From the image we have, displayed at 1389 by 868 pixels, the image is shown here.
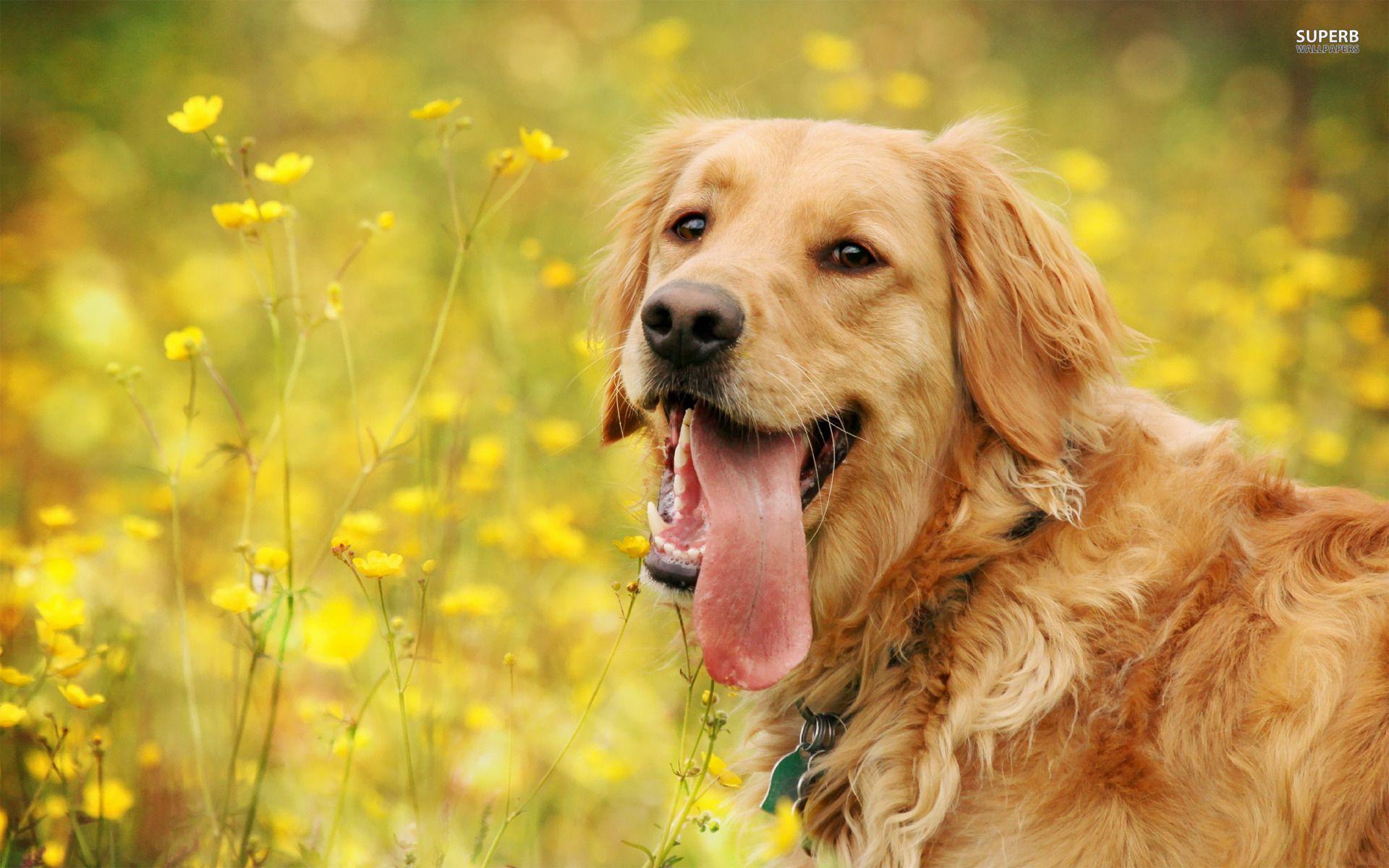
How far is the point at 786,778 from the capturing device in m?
2.90

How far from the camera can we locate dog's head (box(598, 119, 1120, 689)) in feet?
9.02

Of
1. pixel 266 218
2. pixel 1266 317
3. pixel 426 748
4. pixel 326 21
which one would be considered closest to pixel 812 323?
pixel 266 218

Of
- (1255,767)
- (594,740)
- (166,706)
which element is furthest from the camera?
(594,740)

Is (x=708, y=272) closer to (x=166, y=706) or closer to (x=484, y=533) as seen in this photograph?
(x=484, y=533)

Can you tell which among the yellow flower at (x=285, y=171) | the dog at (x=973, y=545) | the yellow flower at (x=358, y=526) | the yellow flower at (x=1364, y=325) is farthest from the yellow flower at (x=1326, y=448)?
the yellow flower at (x=285, y=171)

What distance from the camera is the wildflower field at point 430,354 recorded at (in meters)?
2.91

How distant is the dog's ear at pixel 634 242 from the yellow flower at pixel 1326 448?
2694mm

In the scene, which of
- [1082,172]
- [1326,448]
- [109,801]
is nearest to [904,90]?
[1082,172]

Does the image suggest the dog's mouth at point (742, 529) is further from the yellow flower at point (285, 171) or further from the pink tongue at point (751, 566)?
the yellow flower at point (285, 171)

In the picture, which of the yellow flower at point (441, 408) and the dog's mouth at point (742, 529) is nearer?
the dog's mouth at point (742, 529)

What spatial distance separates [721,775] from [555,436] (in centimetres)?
188

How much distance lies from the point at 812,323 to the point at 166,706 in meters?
2.18

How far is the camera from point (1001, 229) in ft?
10.3

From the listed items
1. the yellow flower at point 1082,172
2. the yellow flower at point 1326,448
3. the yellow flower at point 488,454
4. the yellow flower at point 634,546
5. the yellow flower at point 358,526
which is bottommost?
the yellow flower at point 1326,448
